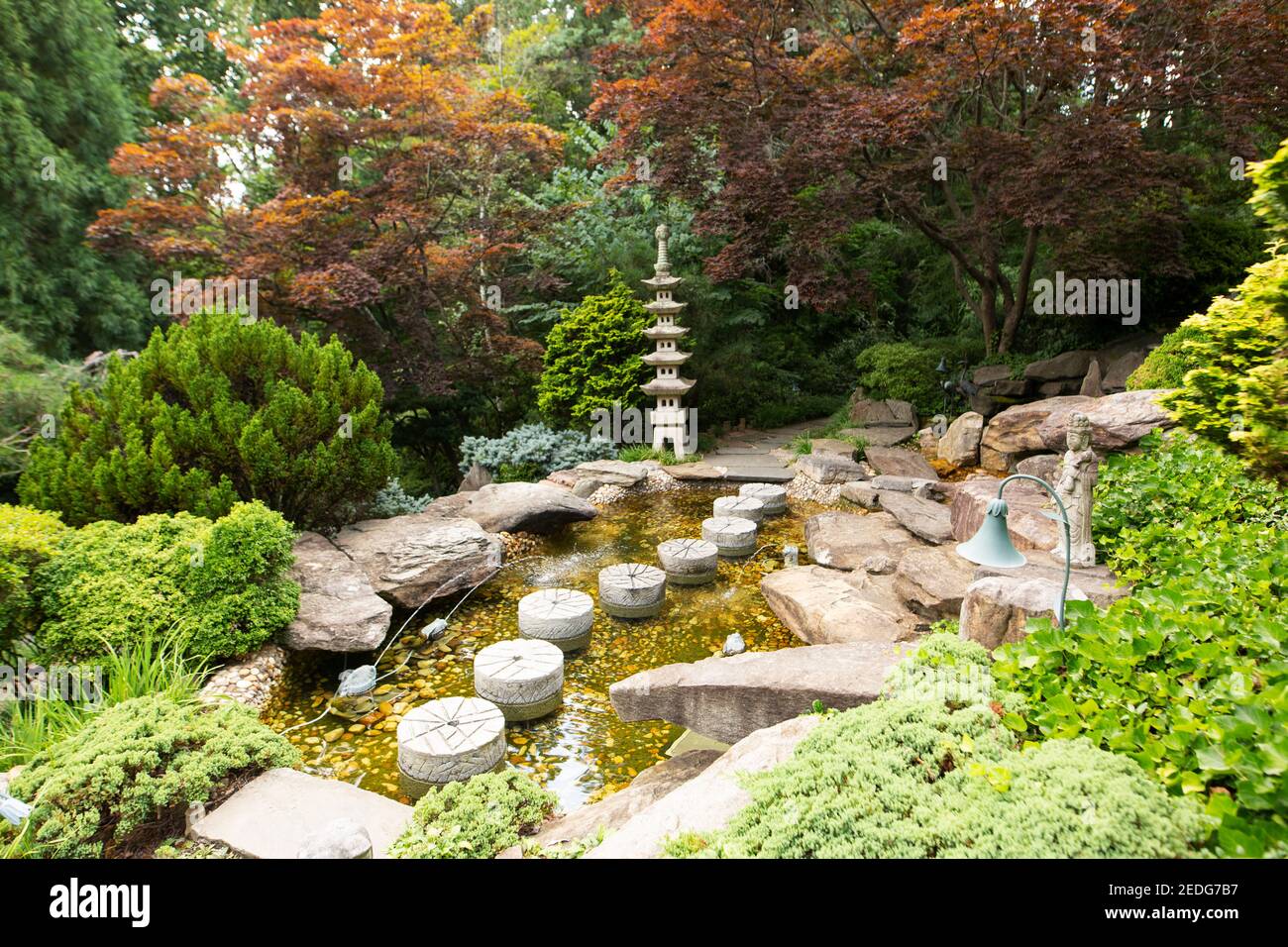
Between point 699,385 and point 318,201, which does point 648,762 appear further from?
point 699,385

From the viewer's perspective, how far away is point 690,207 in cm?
1373

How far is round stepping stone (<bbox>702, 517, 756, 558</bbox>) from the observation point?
7867 mm

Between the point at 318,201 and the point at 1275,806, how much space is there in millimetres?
11056

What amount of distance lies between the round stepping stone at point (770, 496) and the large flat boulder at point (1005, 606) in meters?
5.20

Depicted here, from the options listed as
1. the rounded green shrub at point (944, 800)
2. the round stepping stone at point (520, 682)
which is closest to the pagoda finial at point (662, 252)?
the round stepping stone at point (520, 682)

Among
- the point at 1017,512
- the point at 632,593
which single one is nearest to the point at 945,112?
the point at 1017,512

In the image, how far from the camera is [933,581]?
5770mm

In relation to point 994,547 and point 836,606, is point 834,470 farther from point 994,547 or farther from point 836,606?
point 994,547

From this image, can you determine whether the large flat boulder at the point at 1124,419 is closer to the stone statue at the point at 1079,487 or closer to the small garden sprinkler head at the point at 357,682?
the stone statue at the point at 1079,487

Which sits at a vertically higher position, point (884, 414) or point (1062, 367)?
point (1062, 367)

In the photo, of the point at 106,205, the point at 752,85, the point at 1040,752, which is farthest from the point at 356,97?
the point at 1040,752

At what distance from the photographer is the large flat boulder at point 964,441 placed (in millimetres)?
10672

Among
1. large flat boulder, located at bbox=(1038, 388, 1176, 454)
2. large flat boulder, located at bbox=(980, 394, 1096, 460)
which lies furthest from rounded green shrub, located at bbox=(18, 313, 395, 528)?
large flat boulder, located at bbox=(980, 394, 1096, 460)

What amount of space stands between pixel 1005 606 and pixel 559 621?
3.43m
